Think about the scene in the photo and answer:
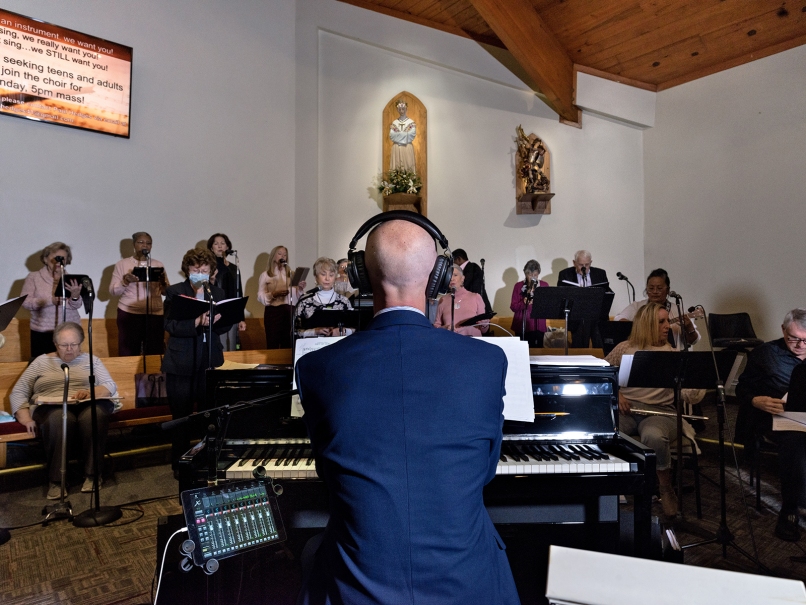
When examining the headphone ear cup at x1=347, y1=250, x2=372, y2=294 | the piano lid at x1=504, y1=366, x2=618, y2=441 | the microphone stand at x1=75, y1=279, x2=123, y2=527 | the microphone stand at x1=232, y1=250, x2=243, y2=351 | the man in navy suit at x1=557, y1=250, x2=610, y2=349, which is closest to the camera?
the headphone ear cup at x1=347, y1=250, x2=372, y2=294

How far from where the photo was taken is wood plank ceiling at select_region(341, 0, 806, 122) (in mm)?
6973

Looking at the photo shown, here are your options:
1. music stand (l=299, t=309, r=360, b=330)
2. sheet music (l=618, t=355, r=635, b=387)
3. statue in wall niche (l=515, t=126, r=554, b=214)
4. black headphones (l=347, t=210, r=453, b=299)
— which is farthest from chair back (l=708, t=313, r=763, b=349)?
black headphones (l=347, t=210, r=453, b=299)

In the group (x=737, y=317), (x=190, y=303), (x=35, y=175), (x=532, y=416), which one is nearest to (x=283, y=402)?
(x=532, y=416)

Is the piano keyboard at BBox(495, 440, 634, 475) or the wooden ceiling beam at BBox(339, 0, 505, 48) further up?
the wooden ceiling beam at BBox(339, 0, 505, 48)

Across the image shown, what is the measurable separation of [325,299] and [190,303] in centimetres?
91

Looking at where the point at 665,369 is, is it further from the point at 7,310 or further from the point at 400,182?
the point at 400,182

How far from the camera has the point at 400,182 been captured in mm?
7898

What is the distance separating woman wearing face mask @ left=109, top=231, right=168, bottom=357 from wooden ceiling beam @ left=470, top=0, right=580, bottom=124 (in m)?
4.72

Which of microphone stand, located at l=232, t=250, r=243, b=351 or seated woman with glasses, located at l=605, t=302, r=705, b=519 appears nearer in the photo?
seated woman with glasses, located at l=605, t=302, r=705, b=519

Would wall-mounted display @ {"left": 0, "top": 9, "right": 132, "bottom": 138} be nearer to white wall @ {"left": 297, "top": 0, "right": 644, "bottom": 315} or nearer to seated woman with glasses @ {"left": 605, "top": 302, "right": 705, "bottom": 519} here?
white wall @ {"left": 297, "top": 0, "right": 644, "bottom": 315}

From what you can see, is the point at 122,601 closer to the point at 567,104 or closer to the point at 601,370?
the point at 601,370

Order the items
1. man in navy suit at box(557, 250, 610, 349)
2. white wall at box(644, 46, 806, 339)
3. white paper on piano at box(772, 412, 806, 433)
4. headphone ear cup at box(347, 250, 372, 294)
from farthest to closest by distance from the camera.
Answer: man in navy suit at box(557, 250, 610, 349) < white wall at box(644, 46, 806, 339) < white paper on piano at box(772, 412, 806, 433) < headphone ear cup at box(347, 250, 372, 294)

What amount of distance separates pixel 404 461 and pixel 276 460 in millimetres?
1097

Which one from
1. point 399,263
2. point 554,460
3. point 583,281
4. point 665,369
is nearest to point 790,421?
point 665,369
